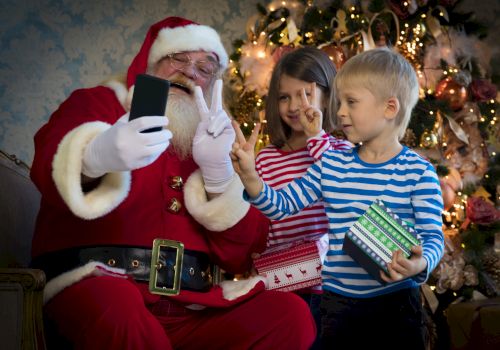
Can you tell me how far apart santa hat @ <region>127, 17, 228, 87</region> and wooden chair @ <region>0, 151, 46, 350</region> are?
53 cm

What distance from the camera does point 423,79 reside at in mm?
3781

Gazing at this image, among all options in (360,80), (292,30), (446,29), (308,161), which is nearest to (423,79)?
(446,29)

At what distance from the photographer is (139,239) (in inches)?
77.6

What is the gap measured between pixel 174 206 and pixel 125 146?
1.29 feet

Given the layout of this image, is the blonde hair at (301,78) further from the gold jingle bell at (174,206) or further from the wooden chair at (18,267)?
the wooden chair at (18,267)

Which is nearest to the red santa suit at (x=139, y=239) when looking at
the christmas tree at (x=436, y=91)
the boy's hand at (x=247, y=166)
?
the boy's hand at (x=247, y=166)

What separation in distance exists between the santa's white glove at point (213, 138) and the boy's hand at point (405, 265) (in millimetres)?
641

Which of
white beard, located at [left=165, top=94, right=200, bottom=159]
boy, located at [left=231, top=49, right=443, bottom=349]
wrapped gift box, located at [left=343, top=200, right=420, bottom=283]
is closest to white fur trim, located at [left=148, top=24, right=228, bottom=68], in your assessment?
white beard, located at [left=165, top=94, right=200, bottom=159]

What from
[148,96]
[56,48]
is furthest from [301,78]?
[56,48]

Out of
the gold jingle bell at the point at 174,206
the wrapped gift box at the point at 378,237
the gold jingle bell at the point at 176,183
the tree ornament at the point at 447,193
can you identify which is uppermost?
the gold jingle bell at the point at 176,183

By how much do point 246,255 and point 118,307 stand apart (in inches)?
24.4

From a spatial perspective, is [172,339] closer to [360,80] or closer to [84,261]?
[84,261]

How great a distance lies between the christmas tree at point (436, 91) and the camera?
3.65 meters

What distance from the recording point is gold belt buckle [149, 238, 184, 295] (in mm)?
1923
